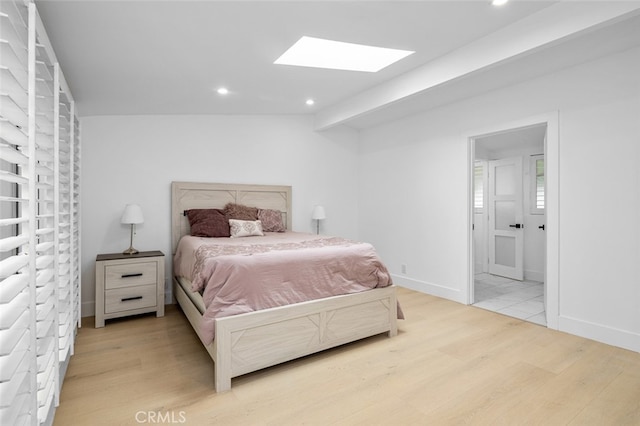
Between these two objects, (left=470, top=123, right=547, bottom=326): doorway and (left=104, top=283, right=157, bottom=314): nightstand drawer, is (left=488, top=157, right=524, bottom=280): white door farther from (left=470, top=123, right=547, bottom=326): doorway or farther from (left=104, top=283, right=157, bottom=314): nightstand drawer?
(left=104, top=283, right=157, bottom=314): nightstand drawer

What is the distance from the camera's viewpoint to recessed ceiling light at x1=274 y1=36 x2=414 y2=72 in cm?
283

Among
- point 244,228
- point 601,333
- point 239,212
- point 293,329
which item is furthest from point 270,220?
point 601,333

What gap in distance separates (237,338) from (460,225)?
117 inches

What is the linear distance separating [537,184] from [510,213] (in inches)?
23.2

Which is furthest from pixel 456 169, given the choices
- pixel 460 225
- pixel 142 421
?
pixel 142 421

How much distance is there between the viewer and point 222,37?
2352 mm

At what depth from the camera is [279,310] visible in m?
2.39

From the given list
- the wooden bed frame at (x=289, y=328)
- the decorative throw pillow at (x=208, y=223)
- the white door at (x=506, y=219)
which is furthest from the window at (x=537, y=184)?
the decorative throw pillow at (x=208, y=223)

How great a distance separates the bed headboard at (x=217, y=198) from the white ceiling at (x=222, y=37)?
111 cm

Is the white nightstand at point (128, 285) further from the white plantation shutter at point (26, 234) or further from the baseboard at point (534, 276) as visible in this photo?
the baseboard at point (534, 276)

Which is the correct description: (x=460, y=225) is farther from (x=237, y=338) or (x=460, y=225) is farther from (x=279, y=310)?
(x=237, y=338)

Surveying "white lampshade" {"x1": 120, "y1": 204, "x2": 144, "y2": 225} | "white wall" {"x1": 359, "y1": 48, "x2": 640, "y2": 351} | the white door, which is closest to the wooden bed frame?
"white lampshade" {"x1": 120, "y1": 204, "x2": 144, "y2": 225}

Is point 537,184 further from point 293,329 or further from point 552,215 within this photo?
point 293,329

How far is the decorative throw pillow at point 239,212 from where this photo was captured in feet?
14.0
